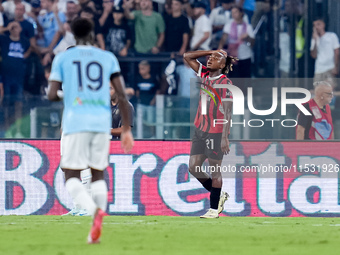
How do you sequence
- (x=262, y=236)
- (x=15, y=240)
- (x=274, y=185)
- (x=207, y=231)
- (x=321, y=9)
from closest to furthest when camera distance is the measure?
1. (x=15, y=240)
2. (x=262, y=236)
3. (x=207, y=231)
4. (x=274, y=185)
5. (x=321, y=9)

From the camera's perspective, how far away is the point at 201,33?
14.5m

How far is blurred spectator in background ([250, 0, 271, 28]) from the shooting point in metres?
14.3

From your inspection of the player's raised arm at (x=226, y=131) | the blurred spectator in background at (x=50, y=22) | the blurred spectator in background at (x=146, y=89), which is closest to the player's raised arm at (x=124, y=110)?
the player's raised arm at (x=226, y=131)

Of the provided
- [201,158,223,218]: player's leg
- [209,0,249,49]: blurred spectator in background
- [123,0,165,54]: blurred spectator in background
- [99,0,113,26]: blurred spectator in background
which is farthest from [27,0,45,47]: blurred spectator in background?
[201,158,223,218]: player's leg

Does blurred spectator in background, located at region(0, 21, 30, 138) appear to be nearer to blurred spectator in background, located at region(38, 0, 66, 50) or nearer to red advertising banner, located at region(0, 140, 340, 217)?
blurred spectator in background, located at region(38, 0, 66, 50)

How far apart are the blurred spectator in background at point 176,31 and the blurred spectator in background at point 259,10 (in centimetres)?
121

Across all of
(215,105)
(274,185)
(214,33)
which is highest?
(214,33)

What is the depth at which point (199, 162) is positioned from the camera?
9.98 m

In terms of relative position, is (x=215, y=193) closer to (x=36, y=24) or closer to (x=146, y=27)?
(x=146, y=27)

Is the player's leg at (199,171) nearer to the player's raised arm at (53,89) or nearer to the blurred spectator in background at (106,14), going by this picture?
the player's raised arm at (53,89)

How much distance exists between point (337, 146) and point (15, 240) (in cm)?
555

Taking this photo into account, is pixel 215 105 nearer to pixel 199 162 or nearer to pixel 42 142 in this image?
pixel 199 162

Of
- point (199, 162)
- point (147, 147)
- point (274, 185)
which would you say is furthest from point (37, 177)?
point (274, 185)

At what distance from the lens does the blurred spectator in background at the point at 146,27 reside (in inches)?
564
